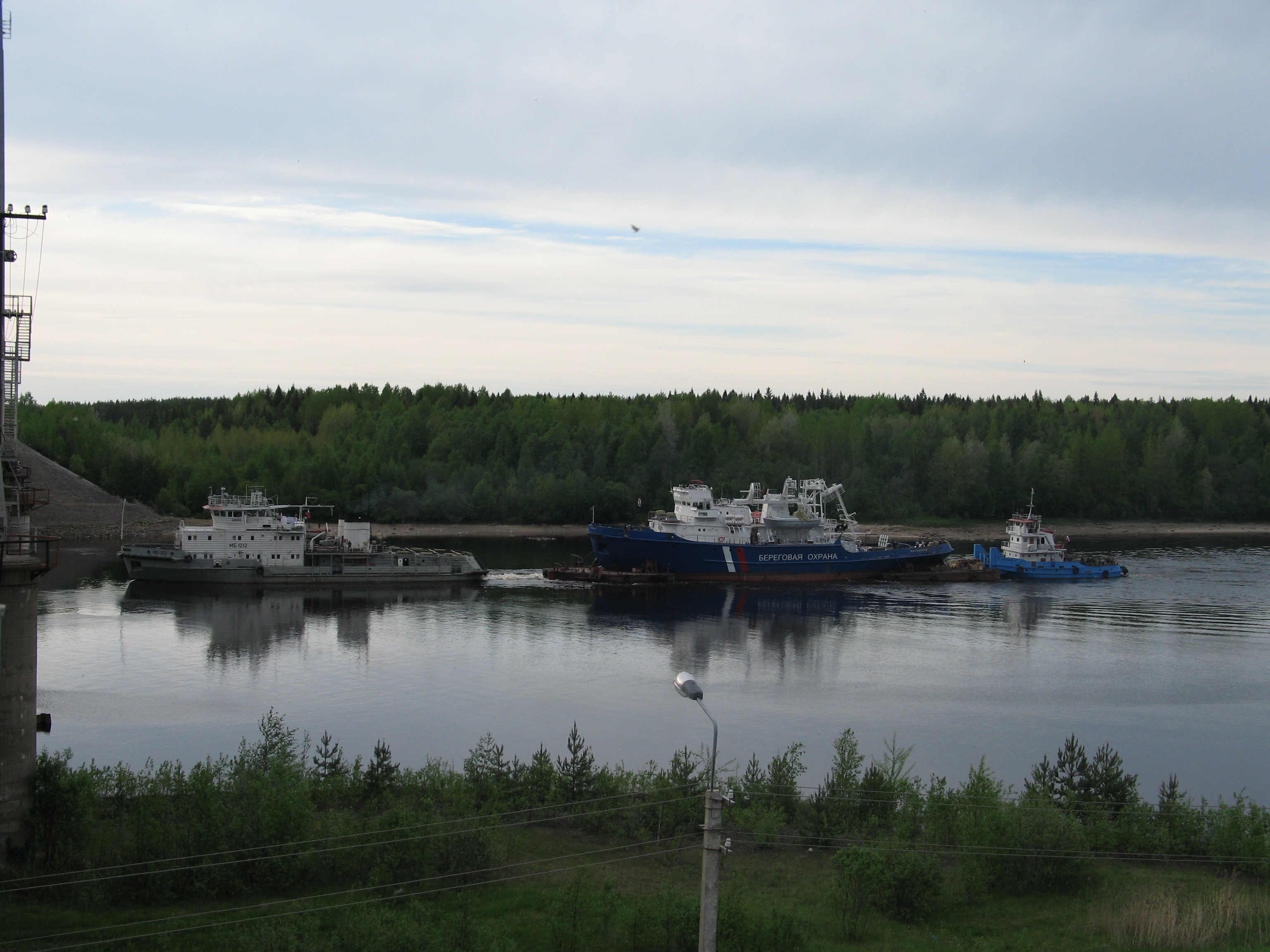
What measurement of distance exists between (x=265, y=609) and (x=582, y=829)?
96.4ft

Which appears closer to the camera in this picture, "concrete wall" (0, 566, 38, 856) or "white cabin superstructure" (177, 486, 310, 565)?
"concrete wall" (0, 566, 38, 856)

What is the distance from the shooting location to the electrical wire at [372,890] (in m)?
12.9

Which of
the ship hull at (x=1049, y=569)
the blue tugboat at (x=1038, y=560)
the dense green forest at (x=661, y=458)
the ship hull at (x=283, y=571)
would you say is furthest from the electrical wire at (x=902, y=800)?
the dense green forest at (x=661, y=458)

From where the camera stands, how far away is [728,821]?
1764 cm

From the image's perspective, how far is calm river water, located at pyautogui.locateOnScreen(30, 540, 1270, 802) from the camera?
25.1 meters

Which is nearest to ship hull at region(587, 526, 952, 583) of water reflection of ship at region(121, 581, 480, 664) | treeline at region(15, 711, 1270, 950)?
water reflection of ship at region(121, 581, 480, 664)

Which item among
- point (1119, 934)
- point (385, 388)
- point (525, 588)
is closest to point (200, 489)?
point (525, 588)

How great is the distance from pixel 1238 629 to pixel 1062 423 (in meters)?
72.5

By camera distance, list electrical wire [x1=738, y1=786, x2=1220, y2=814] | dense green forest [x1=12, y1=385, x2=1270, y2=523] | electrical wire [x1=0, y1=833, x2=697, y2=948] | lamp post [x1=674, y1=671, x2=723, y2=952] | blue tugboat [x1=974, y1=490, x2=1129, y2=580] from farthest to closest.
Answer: dense green forest [x1=12, y1=385, x2=1270, y2=523], blue tugboat [x1=974, y1=490, x2=1129, y2=580], electrical wire [x1=738, y1=786, x2=1220, y2=814], electrical wire [x1=0, y1=833, x2=697, y2=948], lamp post [x1=674, y1=671, x2=723, y2=952]

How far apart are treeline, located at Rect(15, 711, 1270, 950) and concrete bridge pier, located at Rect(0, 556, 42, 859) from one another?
27 cm

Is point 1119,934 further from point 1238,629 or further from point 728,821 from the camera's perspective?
point 1238,629

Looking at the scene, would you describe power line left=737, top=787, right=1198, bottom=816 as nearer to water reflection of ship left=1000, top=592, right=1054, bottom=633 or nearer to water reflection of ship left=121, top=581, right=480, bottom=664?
water reflection of ship left=121, top=581, right=480, bottom=664

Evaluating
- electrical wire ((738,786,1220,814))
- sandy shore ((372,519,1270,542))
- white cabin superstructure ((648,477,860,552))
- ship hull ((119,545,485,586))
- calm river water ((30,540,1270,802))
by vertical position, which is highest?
white cabin superstructure ((648,477,860,552))

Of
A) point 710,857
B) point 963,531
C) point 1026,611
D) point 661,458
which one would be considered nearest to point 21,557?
point 710,857
